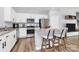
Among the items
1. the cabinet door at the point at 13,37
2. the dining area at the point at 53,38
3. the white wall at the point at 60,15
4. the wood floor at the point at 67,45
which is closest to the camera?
the white wall at the point at 60,15

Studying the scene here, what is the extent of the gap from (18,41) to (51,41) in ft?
2.63

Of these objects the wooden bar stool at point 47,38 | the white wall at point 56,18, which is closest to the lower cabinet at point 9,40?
the wooden bar stool at point 47,38

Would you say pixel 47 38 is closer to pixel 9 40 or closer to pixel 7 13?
pixel 9 40

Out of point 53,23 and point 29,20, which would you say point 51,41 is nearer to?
point 53,23

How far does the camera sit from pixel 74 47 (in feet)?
6.04

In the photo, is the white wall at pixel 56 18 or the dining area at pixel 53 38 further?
the dining area at pixel 53 38

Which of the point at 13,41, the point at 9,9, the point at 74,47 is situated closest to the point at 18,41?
the point at 13,41

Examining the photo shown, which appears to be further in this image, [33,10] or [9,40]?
[9,40]

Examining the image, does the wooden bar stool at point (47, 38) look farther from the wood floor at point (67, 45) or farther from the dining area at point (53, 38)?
the wood floor at point (67, 45)

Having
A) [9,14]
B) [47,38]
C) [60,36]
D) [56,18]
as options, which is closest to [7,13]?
[9,14]

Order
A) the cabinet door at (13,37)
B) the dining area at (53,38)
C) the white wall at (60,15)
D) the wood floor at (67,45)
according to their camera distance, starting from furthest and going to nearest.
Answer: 1. the cabinet door at (13,37)
2. the dining area at (53,38)
3. the wood floor at (67,45)
4. the white wall at (60,15)

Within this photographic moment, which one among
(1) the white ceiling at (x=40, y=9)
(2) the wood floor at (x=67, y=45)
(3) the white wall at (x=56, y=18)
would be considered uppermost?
(1) the white ceiling at (x=40, y=9)

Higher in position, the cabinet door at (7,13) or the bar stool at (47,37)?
the cabinet door at (7,13)

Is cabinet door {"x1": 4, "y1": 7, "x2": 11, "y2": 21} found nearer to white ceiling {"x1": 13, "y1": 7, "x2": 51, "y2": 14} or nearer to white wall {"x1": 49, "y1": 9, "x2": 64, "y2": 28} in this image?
white ceiling {"x1": 13, "y1": 7, "x2": 51, "y2": 14}
